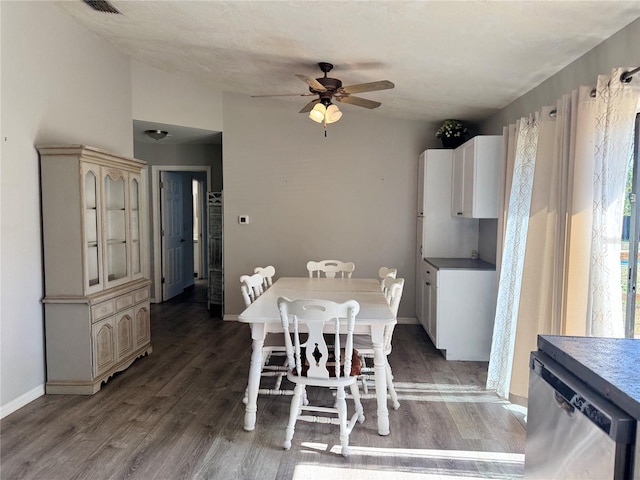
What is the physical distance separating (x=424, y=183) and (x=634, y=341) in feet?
10.2

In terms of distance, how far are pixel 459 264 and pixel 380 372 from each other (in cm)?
190

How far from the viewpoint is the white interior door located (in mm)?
6129

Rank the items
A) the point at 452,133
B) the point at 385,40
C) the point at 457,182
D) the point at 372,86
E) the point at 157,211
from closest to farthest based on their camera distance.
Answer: the point at 385,40 → the point at 372,86 → the point at 457,182 → the point at 452,133 → the point at 157,211

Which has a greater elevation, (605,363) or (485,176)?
(485,176)

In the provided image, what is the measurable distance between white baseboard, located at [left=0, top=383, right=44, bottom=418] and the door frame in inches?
123

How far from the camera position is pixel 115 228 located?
3459 millimetres

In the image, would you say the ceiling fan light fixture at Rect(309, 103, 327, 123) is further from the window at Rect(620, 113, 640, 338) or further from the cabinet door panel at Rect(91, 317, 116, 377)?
the cabinet door panel at Rect(91, 317, 116, 377)

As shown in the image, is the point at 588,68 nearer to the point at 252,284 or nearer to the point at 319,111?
the point at 319,111

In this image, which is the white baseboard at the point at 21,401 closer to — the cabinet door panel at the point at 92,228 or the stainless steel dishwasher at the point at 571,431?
the cabinet door panel at the point at 92,228

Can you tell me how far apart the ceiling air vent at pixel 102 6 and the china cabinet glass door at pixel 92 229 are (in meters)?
1.13

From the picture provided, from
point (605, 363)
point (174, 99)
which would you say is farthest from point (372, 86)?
point (174, 99)

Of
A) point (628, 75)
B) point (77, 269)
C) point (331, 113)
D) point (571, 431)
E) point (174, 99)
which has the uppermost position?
point (174, 99)

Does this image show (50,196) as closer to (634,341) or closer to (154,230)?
(154,230)

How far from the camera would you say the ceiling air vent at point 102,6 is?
2918 mm
